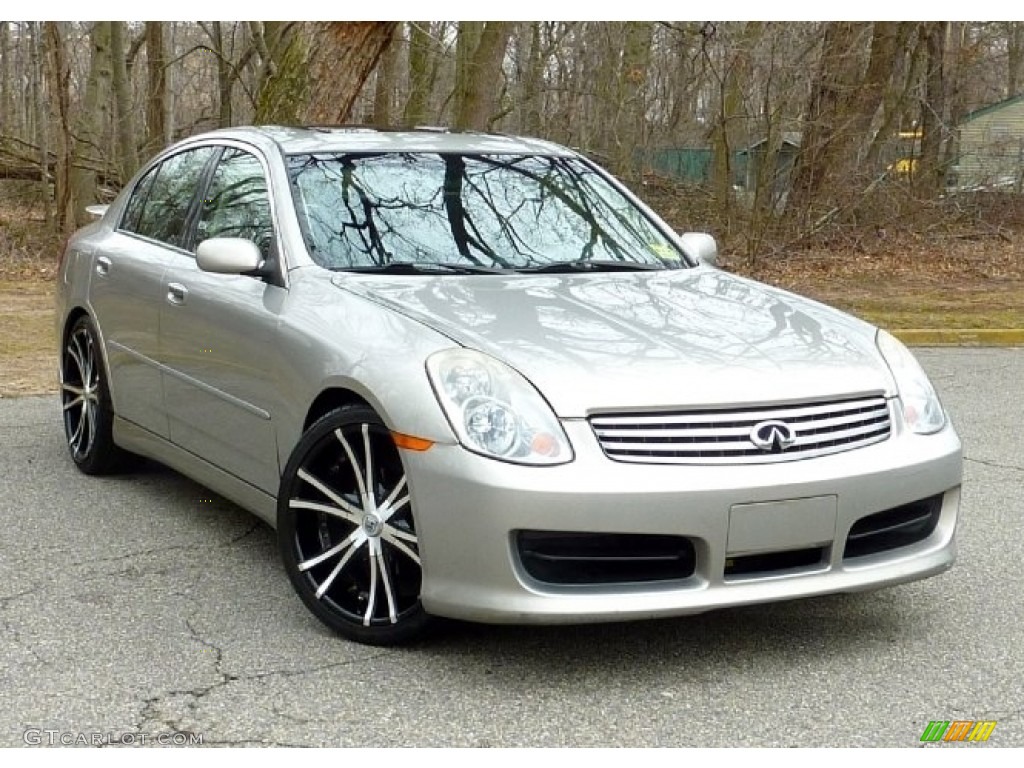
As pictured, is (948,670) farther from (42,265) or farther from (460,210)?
(42,265)

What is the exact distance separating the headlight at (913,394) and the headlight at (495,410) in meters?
1.20

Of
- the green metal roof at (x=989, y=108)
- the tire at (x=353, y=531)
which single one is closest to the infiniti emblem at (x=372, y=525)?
the tire at (x=353, y=531)

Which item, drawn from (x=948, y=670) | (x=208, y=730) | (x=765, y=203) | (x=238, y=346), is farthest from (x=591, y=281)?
(x=765, y=203)

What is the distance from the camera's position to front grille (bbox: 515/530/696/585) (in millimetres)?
3795

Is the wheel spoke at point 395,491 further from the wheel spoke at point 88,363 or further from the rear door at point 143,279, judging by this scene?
the wheel spoke at point 88,363

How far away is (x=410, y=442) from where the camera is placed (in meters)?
3.88

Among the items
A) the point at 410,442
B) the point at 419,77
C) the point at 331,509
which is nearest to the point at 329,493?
the point at 331,509

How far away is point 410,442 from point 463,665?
700mm

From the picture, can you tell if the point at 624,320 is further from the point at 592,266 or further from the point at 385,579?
the point at 385,579

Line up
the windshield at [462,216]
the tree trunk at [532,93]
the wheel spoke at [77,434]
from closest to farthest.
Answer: the windshield at [462,216]
the wheel spoke at [77,434]
the tree trunk at [532,93]

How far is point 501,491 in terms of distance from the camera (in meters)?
3.69

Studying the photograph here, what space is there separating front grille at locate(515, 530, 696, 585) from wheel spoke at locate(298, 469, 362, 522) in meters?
0.67

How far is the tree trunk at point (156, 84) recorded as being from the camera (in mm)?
23156

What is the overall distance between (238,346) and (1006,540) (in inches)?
121
